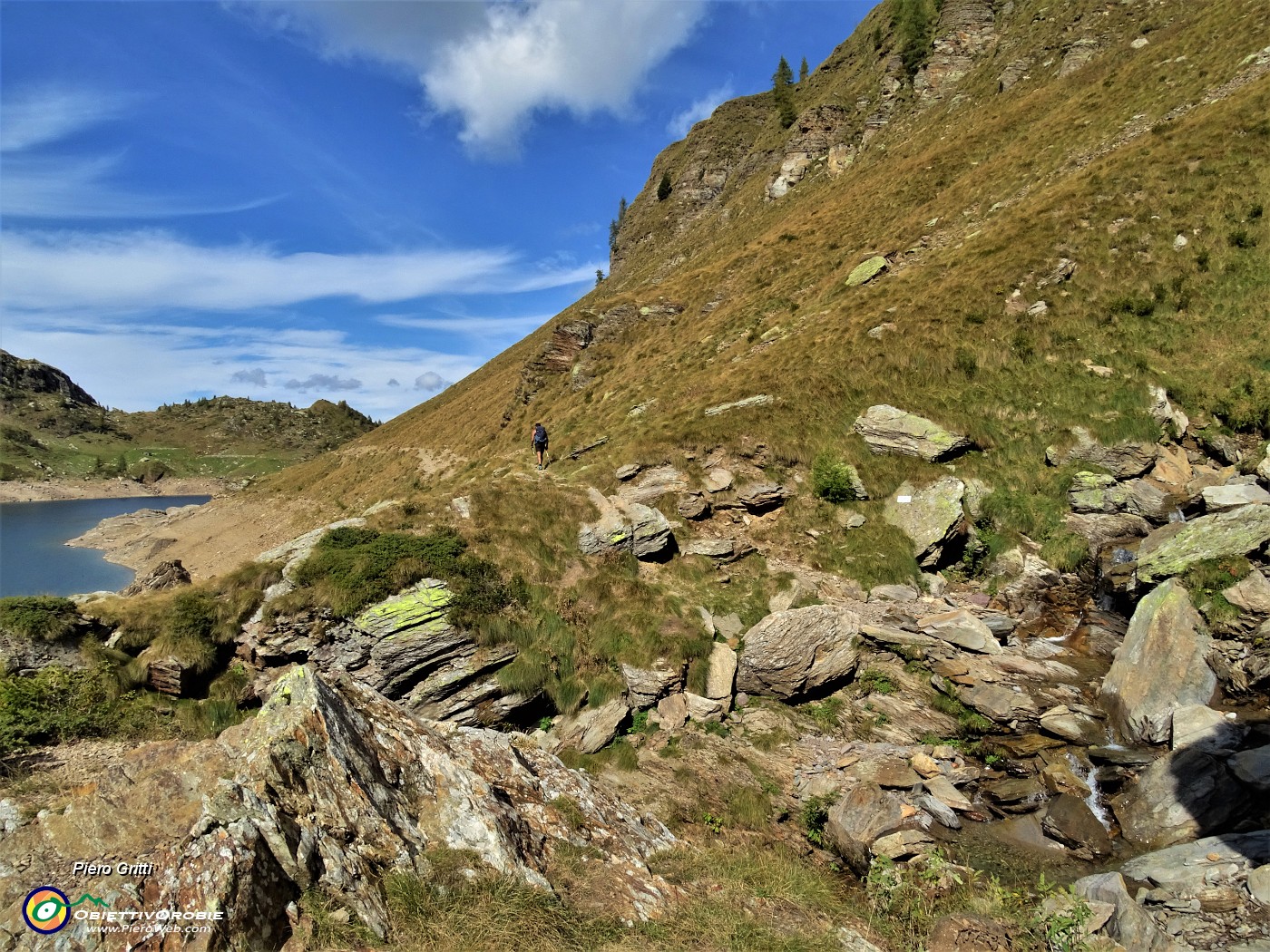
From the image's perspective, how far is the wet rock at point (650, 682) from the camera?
582 inches

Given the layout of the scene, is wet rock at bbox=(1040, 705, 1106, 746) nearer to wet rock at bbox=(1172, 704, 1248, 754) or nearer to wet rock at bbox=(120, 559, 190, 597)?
wet rock at bbox=(1172, 704, 1248, 754)

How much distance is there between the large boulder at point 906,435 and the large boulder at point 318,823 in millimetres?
17345

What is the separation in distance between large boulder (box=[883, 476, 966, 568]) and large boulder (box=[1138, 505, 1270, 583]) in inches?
194

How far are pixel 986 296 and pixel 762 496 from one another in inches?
685

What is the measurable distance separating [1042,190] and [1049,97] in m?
18.3

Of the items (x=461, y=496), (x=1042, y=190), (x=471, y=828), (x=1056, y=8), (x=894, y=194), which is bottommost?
(x=471, y=828)

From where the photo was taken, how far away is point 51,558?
70.9 meters

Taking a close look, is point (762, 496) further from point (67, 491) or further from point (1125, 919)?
point (67, 491)

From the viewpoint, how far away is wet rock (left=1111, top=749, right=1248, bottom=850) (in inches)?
370

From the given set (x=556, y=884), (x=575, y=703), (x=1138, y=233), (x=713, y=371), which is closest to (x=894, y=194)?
(x=1138, y=233)

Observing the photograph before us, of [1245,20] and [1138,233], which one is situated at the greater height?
[1245,20]

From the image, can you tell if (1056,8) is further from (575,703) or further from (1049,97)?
(575,703)

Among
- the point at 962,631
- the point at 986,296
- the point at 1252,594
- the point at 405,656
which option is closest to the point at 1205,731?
the point at 1252,594

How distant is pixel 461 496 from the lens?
20.6 metres
